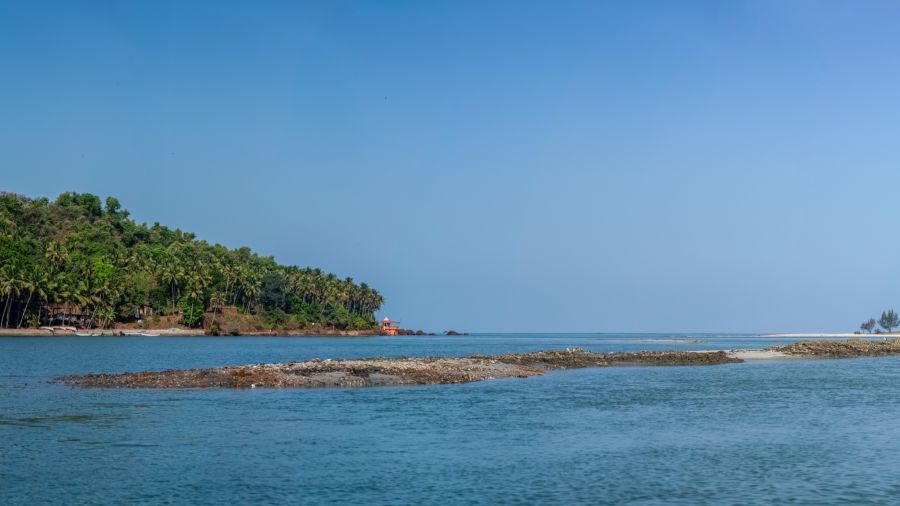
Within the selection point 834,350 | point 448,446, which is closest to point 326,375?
point 448,446

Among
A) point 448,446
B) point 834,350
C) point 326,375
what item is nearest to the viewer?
point 448,446

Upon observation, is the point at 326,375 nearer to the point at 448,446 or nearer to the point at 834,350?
the point at 448,446

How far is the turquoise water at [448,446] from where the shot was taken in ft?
80.3

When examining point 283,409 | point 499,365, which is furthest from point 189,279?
point 283,409

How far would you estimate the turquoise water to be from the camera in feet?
80.3

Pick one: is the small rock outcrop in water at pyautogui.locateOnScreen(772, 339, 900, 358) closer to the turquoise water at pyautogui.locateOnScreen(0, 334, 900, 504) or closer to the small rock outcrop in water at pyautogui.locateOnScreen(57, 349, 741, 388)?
the small rock outcrop in water at pyautogui.locateOnScreen(57, 349, 741, 388)

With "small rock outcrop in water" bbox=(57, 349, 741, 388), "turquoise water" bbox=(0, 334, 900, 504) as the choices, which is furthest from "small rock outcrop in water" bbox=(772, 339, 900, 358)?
"turquoise water" bbox=(0, 334, 900, 504)

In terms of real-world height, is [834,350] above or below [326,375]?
above

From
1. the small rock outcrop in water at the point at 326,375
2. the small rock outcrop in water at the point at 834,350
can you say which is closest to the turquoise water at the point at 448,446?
the small rock outcrop in water at the point at 326,375

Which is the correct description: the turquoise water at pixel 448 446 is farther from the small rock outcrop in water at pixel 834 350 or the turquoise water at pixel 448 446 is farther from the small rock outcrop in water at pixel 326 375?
the small rock outcrop in water at pixel 834 350

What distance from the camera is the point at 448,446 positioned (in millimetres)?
32625

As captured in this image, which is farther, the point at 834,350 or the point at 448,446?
the point at 834,350

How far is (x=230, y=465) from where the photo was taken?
2828 centimetres

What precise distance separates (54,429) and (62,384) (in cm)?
2175
